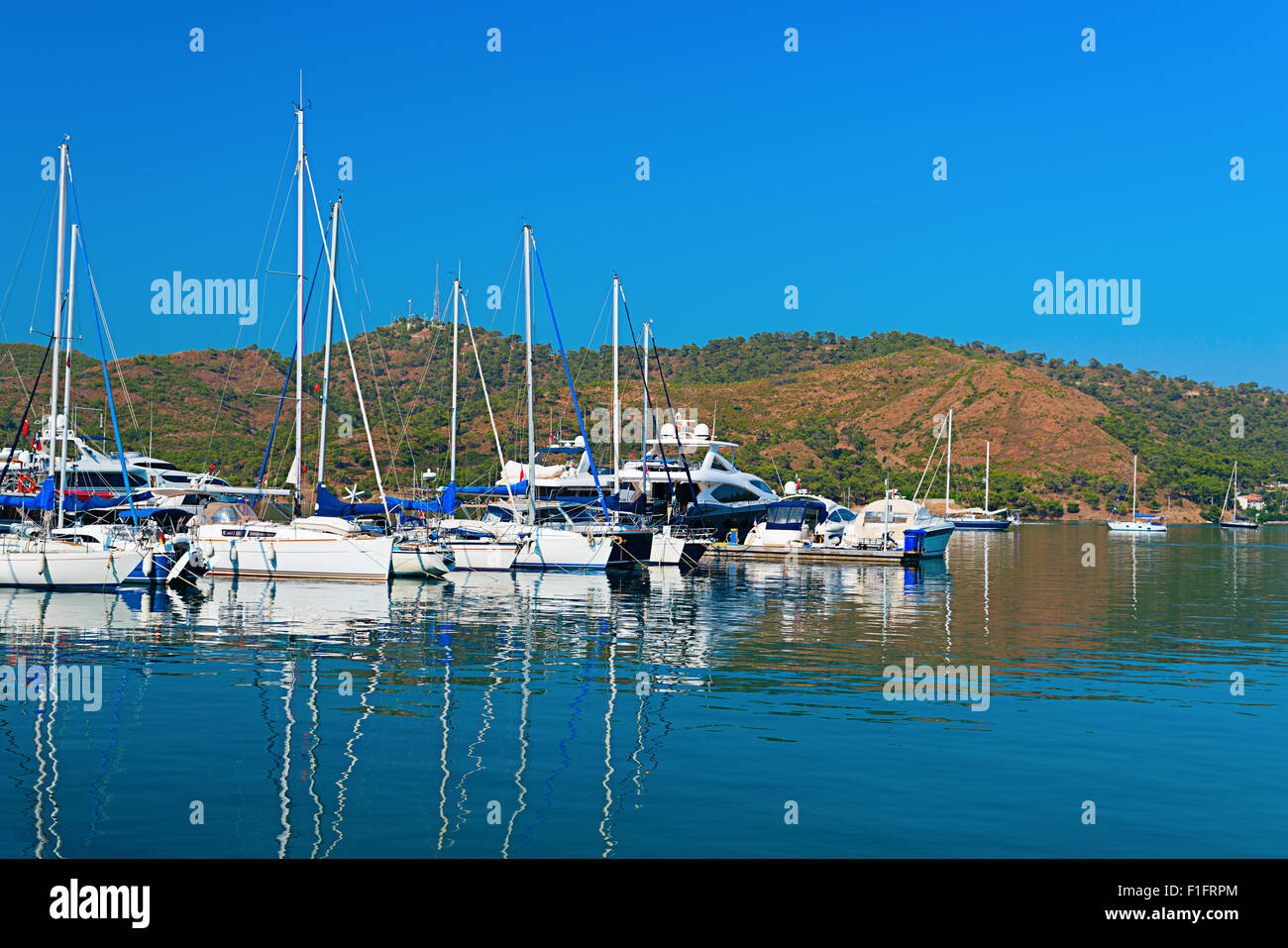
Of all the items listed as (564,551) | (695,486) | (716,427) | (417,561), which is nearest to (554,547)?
(564,551)

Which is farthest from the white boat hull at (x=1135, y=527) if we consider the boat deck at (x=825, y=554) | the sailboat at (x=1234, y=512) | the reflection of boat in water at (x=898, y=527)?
the boat deck at (x=825, y=554)

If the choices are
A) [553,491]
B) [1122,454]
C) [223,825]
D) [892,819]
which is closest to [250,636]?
[223,825]

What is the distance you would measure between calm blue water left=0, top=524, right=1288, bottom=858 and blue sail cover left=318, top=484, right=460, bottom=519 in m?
10.1

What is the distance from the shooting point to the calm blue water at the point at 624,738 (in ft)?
38.3

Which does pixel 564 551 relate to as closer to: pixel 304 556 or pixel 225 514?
pixel 304 556

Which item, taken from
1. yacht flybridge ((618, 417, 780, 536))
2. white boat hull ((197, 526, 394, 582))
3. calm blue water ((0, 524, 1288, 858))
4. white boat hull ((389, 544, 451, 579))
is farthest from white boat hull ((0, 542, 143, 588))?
yacht flybridge ((618, 417, 780, 536))

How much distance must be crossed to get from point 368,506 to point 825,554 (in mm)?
24957

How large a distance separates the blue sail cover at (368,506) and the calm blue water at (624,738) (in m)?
10.1

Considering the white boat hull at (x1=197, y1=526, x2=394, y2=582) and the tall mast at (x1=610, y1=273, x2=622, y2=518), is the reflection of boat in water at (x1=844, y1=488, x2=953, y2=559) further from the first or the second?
the white boat hull at (x1=197, y1=526, x2=394, y2=582)

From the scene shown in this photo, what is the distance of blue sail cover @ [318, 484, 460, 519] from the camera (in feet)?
139

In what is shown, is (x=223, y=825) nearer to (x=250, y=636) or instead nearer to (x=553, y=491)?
(x=250, y=636)

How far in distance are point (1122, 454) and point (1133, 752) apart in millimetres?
186504

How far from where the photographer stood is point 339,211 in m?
47.9
